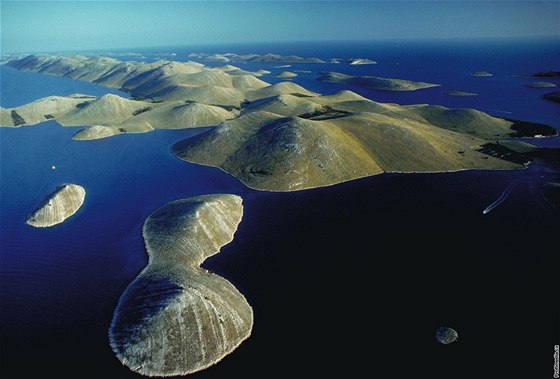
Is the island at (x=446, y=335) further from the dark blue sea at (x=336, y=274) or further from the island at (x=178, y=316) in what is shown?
the island at (x=178, y=316)

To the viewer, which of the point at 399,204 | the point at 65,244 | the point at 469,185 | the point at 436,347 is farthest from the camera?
the point at 469,185

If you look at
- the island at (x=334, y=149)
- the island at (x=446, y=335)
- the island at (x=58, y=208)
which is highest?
the island at (x=334, y=149)

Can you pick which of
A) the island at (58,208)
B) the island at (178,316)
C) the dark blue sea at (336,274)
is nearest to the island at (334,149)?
the dark blue sea at (336,274)

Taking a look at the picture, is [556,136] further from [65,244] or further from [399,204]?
[65,244]

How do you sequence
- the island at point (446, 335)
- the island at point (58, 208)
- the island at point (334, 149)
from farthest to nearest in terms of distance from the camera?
the island at point (334, 149), the island at point (58, 208), the island at point (446, 335)

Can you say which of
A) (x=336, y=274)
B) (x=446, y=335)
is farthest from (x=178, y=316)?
(x=446, y=335)

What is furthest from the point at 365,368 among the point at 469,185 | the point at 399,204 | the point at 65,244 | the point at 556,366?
the point at 469,185
